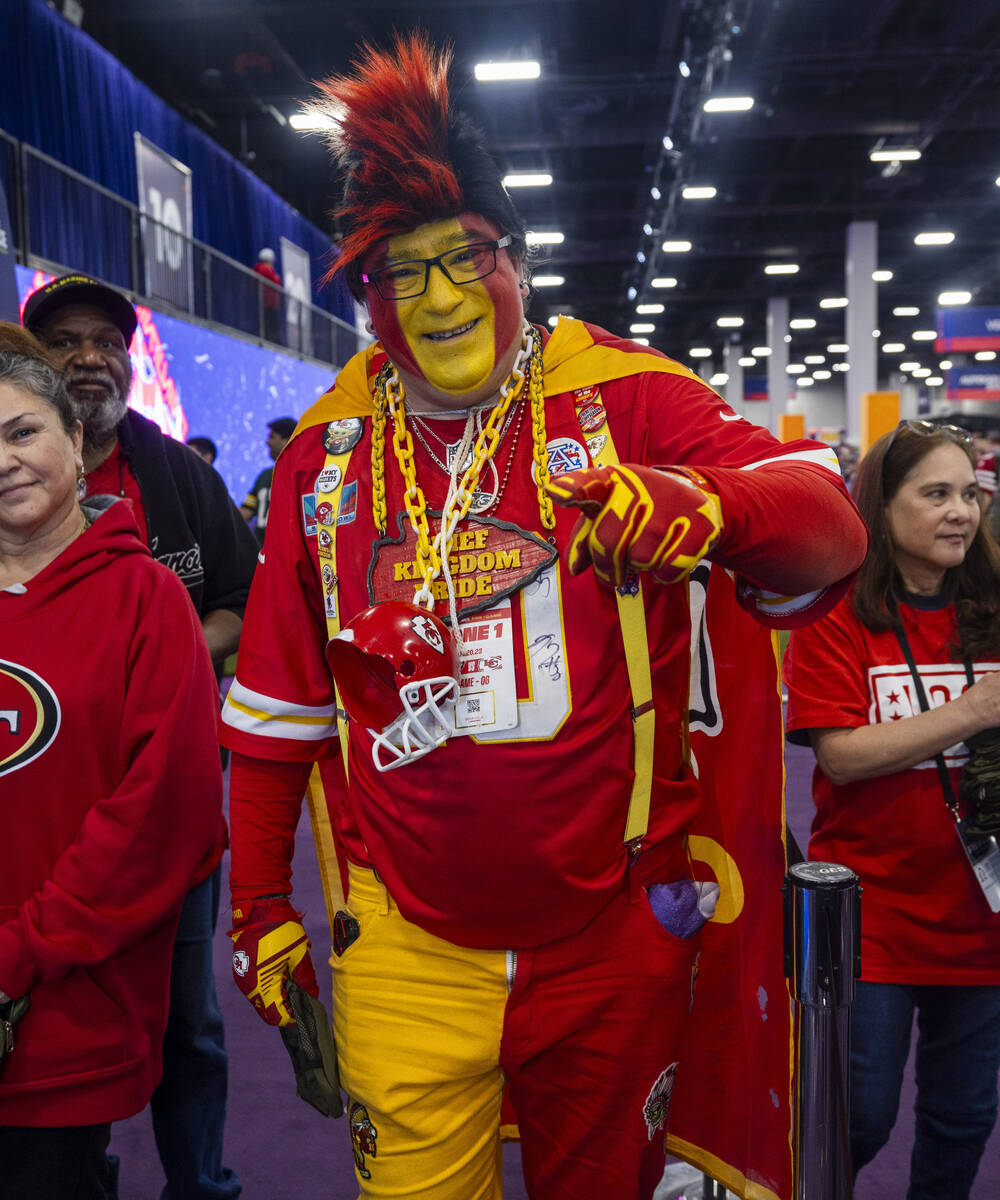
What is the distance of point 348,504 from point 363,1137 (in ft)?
2.61

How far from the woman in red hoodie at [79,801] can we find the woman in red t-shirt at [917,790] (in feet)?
3.27

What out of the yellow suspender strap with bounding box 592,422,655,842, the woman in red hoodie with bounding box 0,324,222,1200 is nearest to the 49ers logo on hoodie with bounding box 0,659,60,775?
the woman in red hoodie with bounding box 0,324,222,1200

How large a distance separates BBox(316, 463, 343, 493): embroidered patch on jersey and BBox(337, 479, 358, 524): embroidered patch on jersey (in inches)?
0.7

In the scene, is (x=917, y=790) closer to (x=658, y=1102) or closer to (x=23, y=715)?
(x=658, y=1102)

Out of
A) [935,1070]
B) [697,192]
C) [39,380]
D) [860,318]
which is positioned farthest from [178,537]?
[860,318]

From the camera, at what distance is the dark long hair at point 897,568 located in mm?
1775

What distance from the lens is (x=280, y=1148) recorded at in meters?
2.42

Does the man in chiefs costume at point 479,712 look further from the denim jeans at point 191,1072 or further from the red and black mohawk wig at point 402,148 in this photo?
the denim jeans at point 191,1072

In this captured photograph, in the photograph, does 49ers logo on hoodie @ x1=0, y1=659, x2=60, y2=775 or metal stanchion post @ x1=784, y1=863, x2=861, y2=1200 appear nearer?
metal stanchion post @ x1=784, y1=863, x2=861, y2=1200

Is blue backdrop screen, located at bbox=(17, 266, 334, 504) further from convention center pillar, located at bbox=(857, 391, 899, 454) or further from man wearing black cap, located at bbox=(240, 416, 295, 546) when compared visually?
convention center pillar, located at bbox=(857, 391, 899, 454)

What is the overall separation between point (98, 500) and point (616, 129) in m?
12.3

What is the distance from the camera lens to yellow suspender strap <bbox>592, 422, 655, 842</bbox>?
1260 millimetres

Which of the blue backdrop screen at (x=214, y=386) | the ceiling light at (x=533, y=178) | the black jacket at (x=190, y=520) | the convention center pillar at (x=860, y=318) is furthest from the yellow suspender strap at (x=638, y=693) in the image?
the convention center pillar at (x=860, y=318)

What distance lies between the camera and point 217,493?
2.29m
